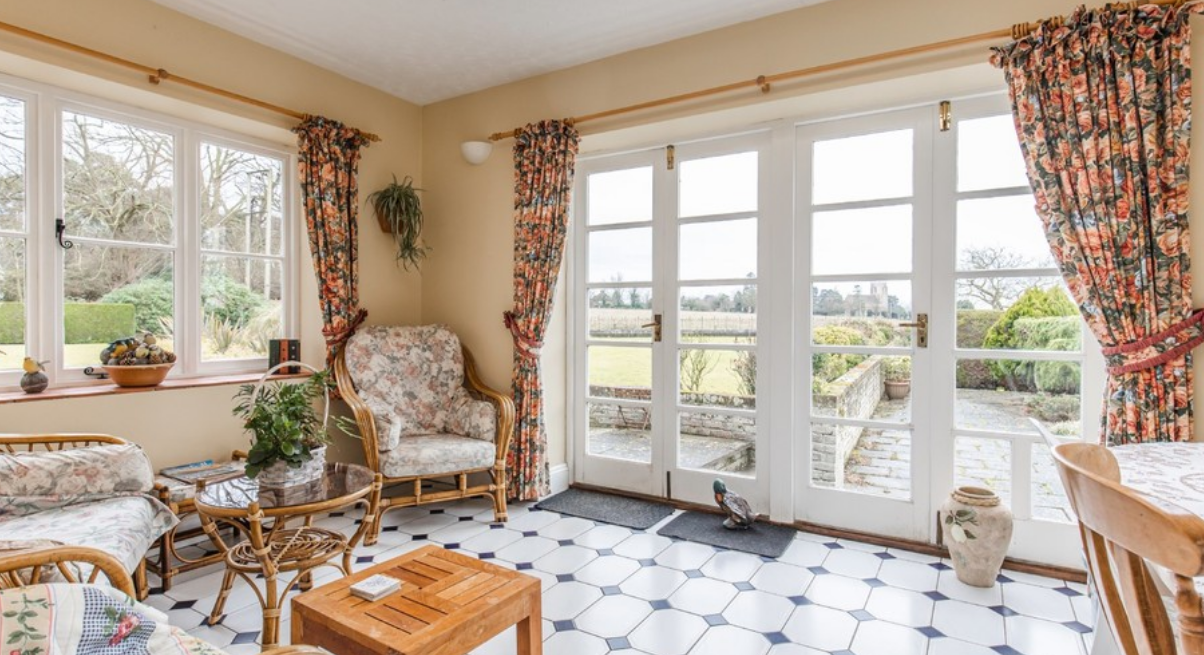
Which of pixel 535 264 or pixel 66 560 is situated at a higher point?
pixel 535 264

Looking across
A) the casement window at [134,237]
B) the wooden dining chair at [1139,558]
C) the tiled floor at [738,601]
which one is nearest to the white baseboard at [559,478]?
the tiled floor at [738,601]

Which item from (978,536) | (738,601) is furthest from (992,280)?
(738,601)

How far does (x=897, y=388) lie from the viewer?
3.14 meters

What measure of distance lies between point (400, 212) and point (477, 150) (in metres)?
0.64

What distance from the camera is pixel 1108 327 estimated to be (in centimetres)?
243

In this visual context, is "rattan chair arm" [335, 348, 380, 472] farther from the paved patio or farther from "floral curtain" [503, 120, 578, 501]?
the paved patio

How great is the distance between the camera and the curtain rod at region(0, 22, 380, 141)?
2531 mm

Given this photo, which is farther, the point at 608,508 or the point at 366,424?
the point at 608,508

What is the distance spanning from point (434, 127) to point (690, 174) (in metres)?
1.86

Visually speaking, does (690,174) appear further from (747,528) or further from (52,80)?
(52,80)

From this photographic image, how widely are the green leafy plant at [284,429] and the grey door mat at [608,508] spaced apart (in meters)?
A: 1.53

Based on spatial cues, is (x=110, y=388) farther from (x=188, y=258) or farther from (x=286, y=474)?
(x=286, y=474)

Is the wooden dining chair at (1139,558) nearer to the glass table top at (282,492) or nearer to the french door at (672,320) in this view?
the glass table top at (282,492)

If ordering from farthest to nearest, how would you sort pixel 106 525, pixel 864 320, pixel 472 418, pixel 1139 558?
pixel 472 418 → pixel 864 320 → pixel 106 525 → pixel 1139 558
